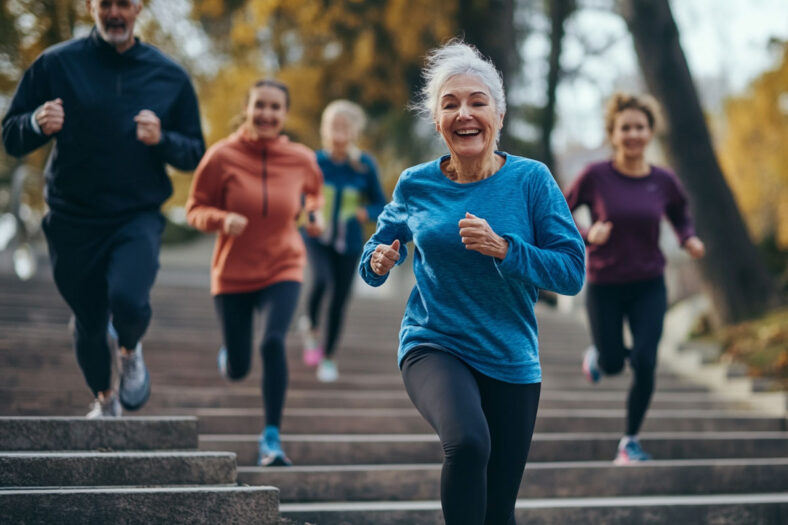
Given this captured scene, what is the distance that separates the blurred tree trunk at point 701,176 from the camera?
10.2 meters

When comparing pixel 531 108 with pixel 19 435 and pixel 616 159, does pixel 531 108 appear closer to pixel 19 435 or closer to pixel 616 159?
pixel 616 159

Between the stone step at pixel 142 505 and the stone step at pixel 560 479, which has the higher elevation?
the stone step at pixel 142 505

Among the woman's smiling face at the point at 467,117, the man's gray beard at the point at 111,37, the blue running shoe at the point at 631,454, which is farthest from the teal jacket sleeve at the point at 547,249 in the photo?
the blue running shoe at the point at 631,454

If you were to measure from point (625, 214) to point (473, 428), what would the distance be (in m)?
2.95

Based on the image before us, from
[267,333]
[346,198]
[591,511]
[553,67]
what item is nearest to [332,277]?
[346,198]

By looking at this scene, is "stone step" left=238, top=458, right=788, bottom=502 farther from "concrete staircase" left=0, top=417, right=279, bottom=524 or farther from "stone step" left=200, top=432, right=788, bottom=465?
"concrete staircase" left=0, top=417, right=279, bottom=524

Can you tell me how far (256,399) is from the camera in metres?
6.81

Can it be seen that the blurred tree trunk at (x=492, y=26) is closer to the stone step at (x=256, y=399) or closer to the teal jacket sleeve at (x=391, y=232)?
the stone step at (x=256, y=399)

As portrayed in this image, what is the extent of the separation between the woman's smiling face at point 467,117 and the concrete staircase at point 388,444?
1.79 meters

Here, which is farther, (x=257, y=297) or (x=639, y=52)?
(x=639, y=52)

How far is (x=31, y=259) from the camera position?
43.2 ft

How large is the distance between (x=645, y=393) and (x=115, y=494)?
10.0ft

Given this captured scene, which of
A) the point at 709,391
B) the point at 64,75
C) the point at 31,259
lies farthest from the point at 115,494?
the point at 31,259

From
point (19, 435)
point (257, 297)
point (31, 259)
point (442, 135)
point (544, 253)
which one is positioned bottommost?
point (31, 259)
